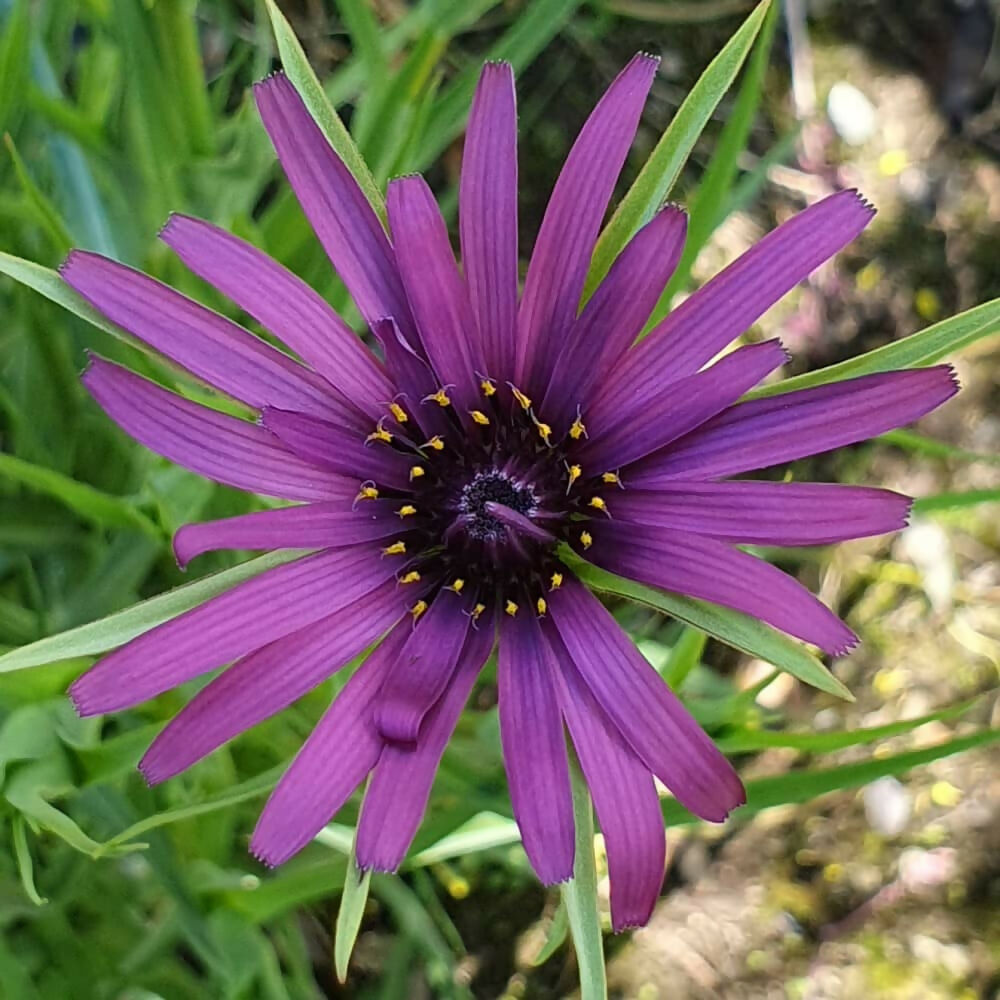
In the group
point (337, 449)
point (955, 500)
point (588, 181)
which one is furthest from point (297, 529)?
point (955, 500)

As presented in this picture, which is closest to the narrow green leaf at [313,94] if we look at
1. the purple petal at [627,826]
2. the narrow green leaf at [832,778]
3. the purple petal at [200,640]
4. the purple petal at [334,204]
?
the purple petal at [334,204]

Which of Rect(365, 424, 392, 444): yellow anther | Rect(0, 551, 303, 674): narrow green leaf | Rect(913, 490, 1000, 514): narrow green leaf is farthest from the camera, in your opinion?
Rect(913, 490, 1000, 514): narrow green leaf

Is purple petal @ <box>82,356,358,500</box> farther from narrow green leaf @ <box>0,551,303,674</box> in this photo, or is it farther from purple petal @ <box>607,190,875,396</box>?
purple petal @ <box>607,190,875,396</box>

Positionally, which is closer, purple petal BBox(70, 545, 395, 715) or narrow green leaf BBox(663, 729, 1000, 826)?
A: purple petal BBox(70, 545, 395, 715)

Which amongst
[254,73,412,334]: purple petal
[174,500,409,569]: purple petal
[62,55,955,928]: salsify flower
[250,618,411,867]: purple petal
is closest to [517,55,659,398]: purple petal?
[62,55,955,928]: salsify flower

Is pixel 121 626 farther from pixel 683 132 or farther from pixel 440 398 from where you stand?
pixel 683 132

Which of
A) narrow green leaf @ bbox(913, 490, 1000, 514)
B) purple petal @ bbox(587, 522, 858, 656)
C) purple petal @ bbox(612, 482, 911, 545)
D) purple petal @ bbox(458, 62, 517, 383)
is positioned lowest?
narrow green leaf @ bbox(913, 490, 1000, 514)

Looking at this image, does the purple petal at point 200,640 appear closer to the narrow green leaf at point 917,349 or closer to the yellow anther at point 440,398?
the yellow anther at point 440,398
